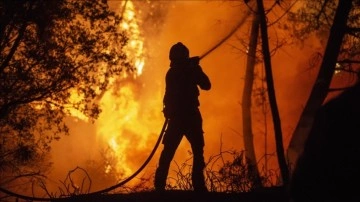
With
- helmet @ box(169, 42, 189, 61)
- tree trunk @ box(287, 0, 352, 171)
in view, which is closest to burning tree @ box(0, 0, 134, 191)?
helmet @ box(169, 42, 189, 61)

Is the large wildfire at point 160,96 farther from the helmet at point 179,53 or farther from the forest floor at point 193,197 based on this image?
the forest floor at point 193,197

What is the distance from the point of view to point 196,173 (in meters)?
6.57

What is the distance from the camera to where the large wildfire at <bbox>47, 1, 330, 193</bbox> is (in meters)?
28.1

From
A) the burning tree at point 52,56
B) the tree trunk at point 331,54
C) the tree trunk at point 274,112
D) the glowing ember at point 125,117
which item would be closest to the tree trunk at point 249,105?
the burning tree at point 52,56

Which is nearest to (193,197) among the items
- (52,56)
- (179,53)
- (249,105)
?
(179,53)

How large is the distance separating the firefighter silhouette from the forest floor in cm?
31

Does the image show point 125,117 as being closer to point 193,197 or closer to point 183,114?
point 183,114

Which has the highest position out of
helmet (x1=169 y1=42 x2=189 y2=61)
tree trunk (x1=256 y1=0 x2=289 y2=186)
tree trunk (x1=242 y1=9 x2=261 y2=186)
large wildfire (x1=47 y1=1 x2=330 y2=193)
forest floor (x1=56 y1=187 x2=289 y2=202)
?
large wildfire (x1=47 y1=1 x2=330 y2=193)

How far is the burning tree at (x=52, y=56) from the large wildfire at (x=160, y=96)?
9.18m

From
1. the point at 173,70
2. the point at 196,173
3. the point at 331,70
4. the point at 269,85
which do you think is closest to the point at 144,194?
the point at 196,173

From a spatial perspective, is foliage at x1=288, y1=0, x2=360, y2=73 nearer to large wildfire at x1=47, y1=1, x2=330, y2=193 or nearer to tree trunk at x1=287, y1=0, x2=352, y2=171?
tree trunk at x1=287, y1=0, x2=352, y2=171

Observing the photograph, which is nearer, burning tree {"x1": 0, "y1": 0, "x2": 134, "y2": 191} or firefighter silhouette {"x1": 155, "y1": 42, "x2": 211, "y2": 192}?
firefighter silhouette {"x1": 155, "y1": 42, "x2": 211, "y2": 192}

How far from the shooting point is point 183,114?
6.72m

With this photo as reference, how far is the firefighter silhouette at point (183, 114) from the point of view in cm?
663
